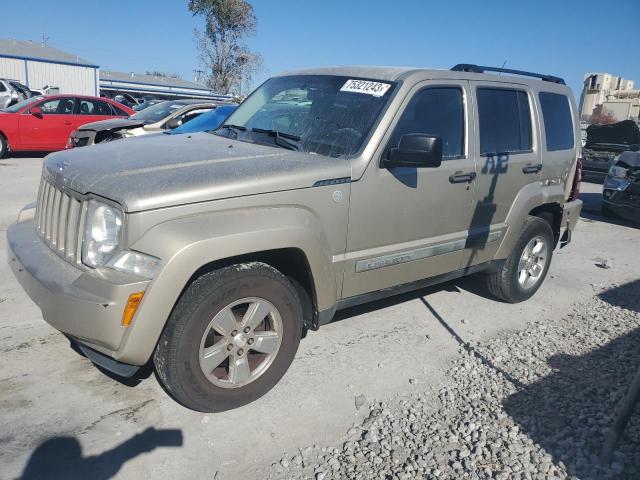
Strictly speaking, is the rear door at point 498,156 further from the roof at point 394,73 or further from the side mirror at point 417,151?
the side mirror at point 417,151

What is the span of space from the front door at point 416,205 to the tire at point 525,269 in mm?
832

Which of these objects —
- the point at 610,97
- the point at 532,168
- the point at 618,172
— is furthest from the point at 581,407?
the point at 610,97

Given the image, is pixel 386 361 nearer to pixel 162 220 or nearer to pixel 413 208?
→ pixel 413 208

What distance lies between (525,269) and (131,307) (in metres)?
3.89

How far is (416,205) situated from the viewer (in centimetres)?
371

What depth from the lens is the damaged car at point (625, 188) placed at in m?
8.54

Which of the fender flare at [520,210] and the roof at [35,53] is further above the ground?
the roof at [35,53]

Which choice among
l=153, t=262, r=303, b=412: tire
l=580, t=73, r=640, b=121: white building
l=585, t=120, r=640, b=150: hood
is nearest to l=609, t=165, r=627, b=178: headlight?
l=585, t=120, r=640, b=150: hood

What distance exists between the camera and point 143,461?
8.63ft

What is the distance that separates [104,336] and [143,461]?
2.21ft

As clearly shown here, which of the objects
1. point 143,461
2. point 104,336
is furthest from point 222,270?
point 143,461

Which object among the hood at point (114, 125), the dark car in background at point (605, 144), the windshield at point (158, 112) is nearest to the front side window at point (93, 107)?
the windshield at point (158, 112)

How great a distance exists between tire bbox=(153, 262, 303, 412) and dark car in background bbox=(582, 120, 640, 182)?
1133cm

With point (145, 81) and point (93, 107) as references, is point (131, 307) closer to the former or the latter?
point (93, 107)
